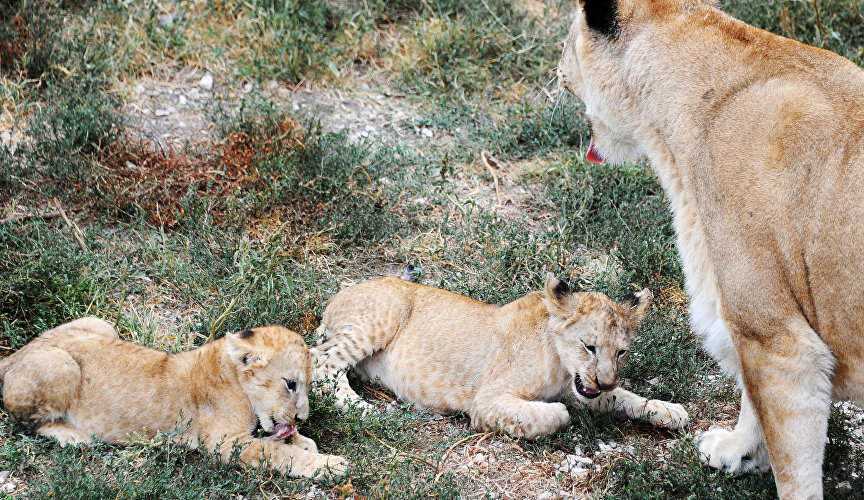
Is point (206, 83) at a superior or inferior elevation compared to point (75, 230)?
superior

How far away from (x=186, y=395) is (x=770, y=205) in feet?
10.0

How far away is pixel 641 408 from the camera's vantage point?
5.33 meters

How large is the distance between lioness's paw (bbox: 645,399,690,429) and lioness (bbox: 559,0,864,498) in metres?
0.89

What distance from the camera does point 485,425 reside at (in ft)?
17.2

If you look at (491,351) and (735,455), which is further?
(491,351)

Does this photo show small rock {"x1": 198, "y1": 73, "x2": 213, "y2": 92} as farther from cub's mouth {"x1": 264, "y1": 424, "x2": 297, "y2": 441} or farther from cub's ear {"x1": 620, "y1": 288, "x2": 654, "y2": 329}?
cub's ear {"x1": 620, "y1": 288, "x2": 654, "y2": 329}

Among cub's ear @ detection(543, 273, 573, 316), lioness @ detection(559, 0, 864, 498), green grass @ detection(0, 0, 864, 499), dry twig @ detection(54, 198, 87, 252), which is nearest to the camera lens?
lioness @ detection(559, 0, 864, 498)

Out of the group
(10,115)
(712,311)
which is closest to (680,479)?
(712,311)

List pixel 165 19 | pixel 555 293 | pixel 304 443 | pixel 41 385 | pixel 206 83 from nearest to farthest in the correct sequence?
pixel 41 385
pixel 304 443
pixel 555 293
pixel 206 83
pixel 165 19

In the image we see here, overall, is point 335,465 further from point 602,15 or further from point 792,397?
point 602,15

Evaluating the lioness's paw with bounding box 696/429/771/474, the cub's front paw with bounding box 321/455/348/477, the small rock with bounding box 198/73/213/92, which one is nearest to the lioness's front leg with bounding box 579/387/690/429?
the lioness's paw with bounding box 696/429/771/474

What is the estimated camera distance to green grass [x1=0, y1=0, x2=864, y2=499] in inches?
192

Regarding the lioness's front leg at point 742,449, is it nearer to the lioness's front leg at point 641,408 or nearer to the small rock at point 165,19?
the lioness's front leg at point 641,408

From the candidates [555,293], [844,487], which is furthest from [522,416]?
[844,487]
